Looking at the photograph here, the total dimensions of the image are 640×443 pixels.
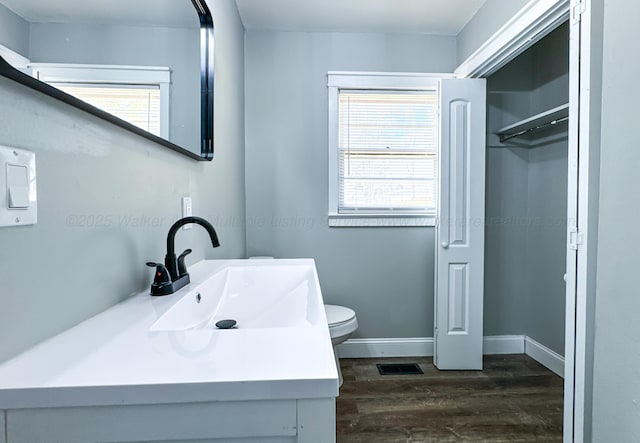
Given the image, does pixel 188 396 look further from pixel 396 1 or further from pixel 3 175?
pixel 396 1

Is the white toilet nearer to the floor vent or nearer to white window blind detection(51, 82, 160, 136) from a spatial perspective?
the floor vent

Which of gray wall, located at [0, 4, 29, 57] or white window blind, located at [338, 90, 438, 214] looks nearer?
gray wall, located at [0, 4, 29, 57]

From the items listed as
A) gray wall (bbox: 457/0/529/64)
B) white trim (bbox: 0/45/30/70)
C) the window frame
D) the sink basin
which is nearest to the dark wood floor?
the sink basin

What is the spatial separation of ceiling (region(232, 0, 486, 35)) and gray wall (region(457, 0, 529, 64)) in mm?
57

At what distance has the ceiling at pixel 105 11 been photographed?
1.85 feet

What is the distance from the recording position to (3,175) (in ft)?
1.60

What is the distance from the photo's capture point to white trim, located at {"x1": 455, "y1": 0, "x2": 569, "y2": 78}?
1.46 m

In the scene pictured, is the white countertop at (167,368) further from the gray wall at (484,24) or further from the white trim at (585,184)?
the gray wall at (484,24)

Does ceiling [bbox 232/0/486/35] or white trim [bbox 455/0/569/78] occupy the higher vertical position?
ceiling [bbox 232/0/486/35]

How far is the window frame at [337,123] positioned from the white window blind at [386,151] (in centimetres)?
3

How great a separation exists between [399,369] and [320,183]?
1433mm

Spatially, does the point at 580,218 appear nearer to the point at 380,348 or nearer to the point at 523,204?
the point at 523,204

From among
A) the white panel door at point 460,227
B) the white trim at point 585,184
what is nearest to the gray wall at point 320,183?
the white panel door at point 460,227

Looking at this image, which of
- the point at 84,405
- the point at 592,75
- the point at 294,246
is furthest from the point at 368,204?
the point at 84,405
